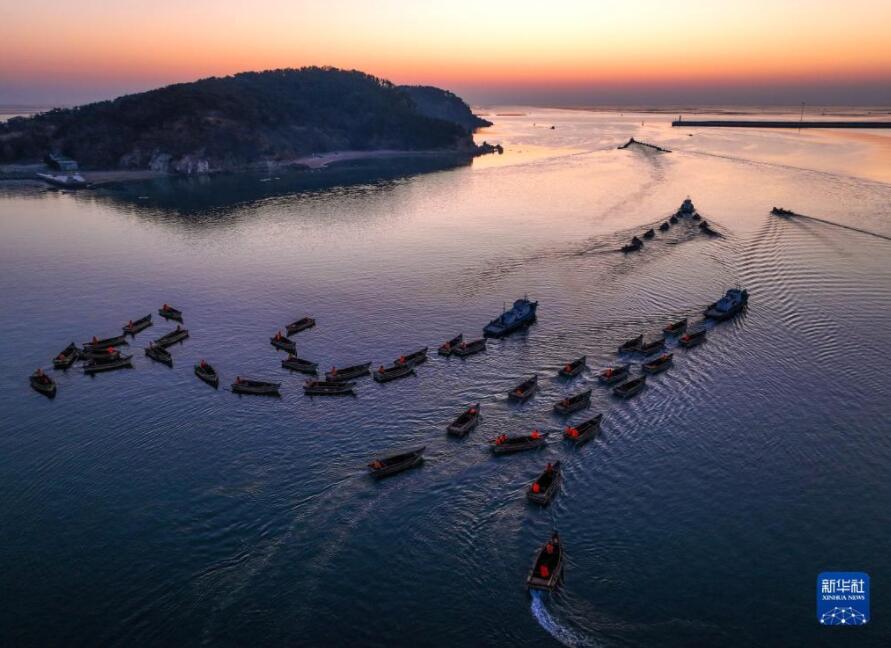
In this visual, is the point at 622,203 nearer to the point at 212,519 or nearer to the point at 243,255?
the point at 243,255

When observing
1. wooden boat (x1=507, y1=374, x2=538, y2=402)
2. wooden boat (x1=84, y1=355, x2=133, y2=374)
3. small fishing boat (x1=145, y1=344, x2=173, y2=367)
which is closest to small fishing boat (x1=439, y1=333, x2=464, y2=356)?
wooden boat (x1=507, y1=374, x2=538, y2=402)

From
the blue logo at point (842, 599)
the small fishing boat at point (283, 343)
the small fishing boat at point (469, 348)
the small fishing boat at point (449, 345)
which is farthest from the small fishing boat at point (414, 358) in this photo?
the blue logo at point (842, 599)

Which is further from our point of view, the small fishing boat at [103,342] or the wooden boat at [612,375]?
the small fishing boat at [103,342]

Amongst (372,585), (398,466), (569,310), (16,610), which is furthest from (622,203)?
(16,610)

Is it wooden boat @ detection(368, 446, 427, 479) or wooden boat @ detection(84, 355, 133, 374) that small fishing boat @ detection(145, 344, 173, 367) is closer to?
wooden boat @ detection(84, 355, 133, 374)

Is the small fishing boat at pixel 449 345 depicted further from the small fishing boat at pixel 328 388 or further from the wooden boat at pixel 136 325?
the wooden boat at pixel 136 325

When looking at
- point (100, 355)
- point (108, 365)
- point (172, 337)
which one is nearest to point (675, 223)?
point (172, 337)

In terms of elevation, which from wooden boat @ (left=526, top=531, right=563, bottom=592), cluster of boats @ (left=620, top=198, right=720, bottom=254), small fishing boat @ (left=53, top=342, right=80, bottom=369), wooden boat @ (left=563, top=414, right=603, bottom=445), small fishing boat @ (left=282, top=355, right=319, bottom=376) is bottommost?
wooden boat @ (left=526, top=531, right=563, bottom=592)
